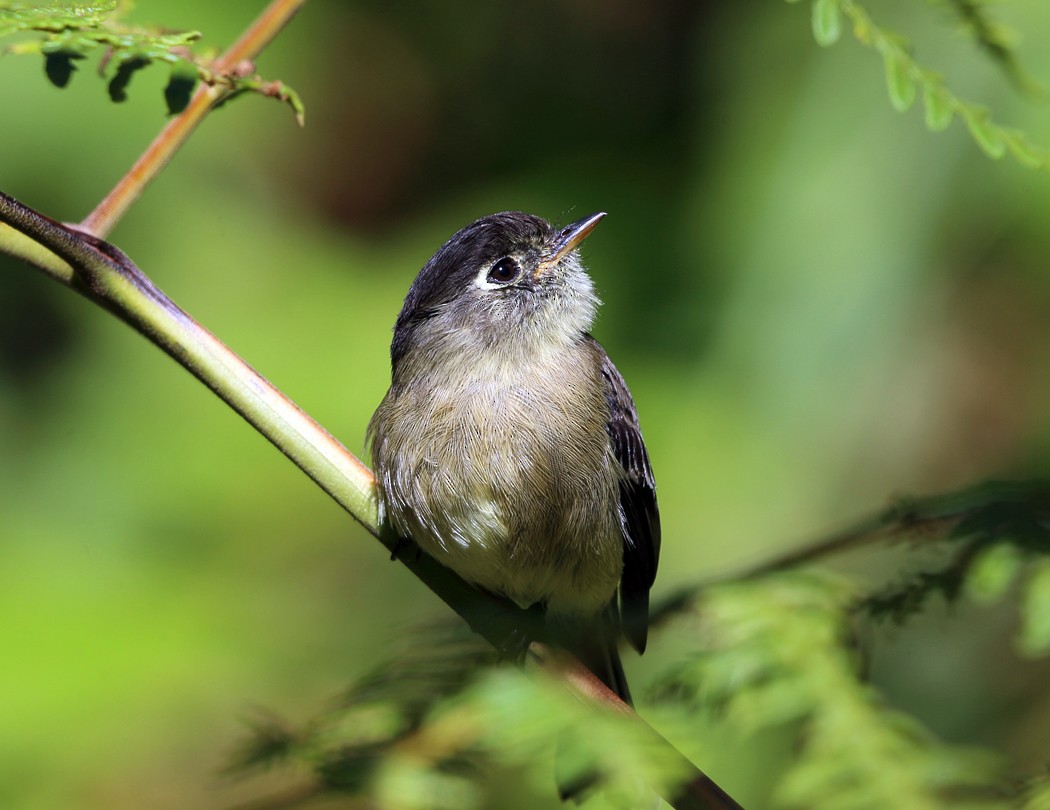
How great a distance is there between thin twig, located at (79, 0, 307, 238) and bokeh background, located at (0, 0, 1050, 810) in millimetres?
1985

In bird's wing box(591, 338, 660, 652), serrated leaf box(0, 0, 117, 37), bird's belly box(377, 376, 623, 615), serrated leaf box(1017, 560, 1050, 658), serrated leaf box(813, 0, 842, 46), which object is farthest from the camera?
bird's wing box(591, 338, 660, 652)

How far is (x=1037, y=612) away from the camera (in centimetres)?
140

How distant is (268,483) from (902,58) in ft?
12.7

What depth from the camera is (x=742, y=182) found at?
432 cm

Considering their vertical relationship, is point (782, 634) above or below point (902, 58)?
below

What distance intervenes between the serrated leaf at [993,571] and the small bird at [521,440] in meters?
1.52

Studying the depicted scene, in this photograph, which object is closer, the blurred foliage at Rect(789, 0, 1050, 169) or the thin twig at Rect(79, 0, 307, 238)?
the blurred foliage at Rect(789, 0, 1050, 169)

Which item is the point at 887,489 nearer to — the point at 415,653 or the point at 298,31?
the point at 415,653

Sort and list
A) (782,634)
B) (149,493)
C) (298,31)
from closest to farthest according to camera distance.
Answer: (782,634) < (149,493) < (298,31)

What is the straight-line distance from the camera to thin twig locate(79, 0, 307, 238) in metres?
2.08

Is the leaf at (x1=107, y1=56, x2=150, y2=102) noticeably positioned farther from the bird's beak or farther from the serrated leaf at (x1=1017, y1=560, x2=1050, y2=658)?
the bird's beak

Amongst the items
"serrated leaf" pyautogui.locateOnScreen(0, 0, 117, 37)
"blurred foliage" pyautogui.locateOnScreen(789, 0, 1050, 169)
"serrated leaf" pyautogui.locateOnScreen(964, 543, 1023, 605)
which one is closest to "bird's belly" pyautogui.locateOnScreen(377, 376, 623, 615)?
"serrated leaf" pyautogui.locateOnScreen(0, 0, 117, 37)

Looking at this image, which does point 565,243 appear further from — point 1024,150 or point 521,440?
point 1024,150

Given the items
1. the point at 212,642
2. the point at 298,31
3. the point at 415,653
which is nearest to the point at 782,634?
the point at 415,653
